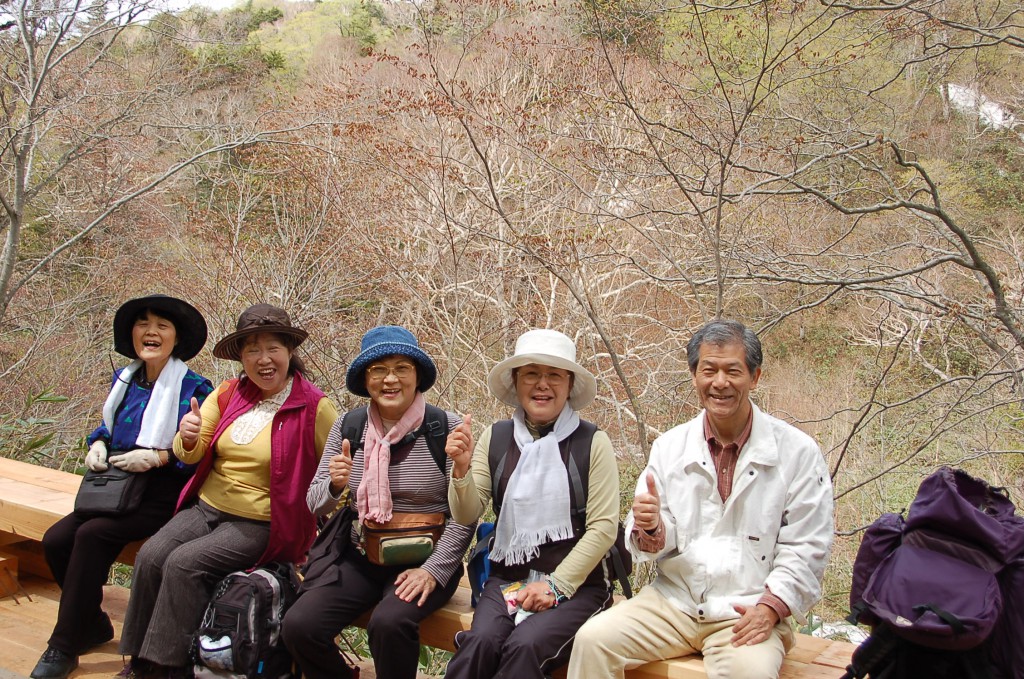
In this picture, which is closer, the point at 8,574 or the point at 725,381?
the point at 725,381

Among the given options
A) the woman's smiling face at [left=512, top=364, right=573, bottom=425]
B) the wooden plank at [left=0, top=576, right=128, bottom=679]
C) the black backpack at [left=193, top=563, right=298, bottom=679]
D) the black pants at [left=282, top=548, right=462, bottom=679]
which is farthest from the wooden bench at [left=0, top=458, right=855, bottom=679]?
the woman's smiling face at [left=512, top=364, right=573, bottom=425]

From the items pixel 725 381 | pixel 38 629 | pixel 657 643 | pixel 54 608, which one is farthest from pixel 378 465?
pixel 54 608

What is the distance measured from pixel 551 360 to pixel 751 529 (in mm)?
775

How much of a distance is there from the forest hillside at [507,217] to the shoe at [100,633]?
3779 millimetres

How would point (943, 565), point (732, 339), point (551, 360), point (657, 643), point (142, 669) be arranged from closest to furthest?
1. point (943, 565)
2. point (657, 643)
3. point (732, 339)
4. point (551, 360)
5. point (142, 669)

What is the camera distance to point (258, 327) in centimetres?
302

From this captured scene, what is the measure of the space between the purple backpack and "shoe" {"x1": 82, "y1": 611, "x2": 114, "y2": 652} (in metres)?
2.63

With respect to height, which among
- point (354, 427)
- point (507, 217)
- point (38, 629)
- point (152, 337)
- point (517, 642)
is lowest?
point (38, 629)

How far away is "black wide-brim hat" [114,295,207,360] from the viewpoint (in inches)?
128

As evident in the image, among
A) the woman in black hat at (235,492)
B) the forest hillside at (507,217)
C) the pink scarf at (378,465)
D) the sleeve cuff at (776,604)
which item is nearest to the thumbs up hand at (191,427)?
the woman in black hat at (235,492)

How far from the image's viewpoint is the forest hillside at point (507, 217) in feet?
24.3

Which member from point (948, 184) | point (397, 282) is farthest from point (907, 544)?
point (948, 184)

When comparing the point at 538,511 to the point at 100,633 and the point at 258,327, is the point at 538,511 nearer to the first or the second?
the point at 258,327

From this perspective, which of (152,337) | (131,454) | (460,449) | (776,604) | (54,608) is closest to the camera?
(776,604)
